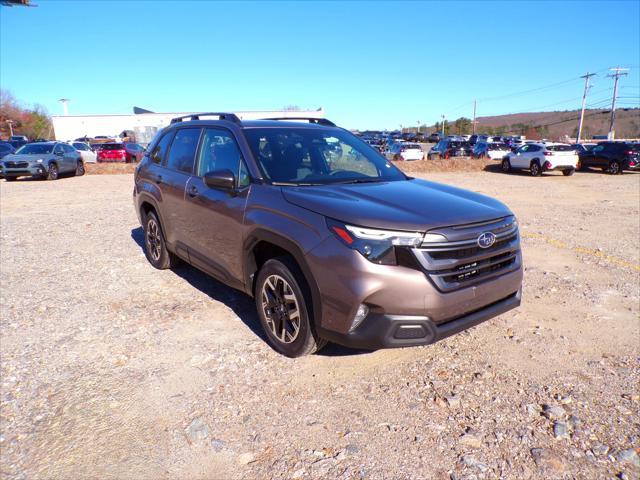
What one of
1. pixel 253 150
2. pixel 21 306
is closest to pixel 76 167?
pixel 21 306

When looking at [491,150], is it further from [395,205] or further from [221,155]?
[395,205]

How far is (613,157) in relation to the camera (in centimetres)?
2266

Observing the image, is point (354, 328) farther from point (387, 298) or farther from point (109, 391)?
point (109, 391)

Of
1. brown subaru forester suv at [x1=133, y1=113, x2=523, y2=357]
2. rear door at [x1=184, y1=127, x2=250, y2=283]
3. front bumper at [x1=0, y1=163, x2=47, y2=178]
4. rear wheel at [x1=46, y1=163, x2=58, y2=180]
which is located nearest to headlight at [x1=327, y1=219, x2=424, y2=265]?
brown subaru forester suv at [x1=133, y1=113, x2=523, y2=357]

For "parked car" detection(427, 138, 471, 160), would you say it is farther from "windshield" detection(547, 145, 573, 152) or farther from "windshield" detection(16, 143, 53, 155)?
"windshield" detection(16, 143, 53, 155)

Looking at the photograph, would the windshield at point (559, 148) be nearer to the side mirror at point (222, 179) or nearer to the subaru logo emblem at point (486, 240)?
the subaru logo emblem at point (486, 240)

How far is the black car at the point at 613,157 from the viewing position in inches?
870

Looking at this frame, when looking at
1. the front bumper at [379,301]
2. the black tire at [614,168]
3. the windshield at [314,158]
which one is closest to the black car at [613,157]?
the black tire at [614,168]

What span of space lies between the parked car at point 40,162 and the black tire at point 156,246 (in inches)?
596

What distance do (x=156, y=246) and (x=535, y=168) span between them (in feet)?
66.9

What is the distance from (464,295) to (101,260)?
208 inches

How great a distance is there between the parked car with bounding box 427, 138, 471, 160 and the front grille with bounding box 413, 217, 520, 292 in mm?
26259

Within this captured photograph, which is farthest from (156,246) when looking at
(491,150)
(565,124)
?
(565,124)

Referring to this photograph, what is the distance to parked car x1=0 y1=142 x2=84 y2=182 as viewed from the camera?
17.8 m
